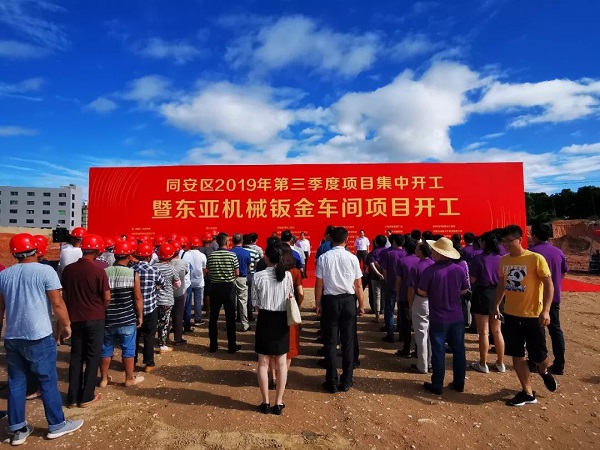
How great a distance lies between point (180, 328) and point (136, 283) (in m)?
1.94

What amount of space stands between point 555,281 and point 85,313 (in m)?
5.21

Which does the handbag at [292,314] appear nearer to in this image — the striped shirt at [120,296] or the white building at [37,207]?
the striped shirt at [120,296]

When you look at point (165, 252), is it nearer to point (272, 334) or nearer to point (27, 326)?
point (27, 326)

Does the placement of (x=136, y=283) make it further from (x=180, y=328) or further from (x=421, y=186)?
(x=421, y=186)

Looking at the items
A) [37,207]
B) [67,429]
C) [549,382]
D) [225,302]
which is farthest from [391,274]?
[37,207]

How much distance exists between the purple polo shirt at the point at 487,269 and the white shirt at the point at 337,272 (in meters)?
1.70

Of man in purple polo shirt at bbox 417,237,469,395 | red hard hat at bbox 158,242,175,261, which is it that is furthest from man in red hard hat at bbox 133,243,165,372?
man in purple polo shirt at bbox 417,237,469,395

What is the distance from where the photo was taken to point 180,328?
5.39 metres

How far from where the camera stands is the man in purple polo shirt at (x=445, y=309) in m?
3.59

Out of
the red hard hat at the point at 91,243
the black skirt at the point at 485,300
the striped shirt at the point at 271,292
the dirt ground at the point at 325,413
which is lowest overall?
the dirt ground at the point at 325,413

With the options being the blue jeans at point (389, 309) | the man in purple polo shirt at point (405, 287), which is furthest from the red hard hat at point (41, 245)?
the blue jeans at point (389, 309)

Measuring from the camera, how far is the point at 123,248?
369 cm

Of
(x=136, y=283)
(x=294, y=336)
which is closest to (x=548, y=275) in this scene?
(x=294, y=336)

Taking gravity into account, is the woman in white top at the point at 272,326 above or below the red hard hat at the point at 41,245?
below
